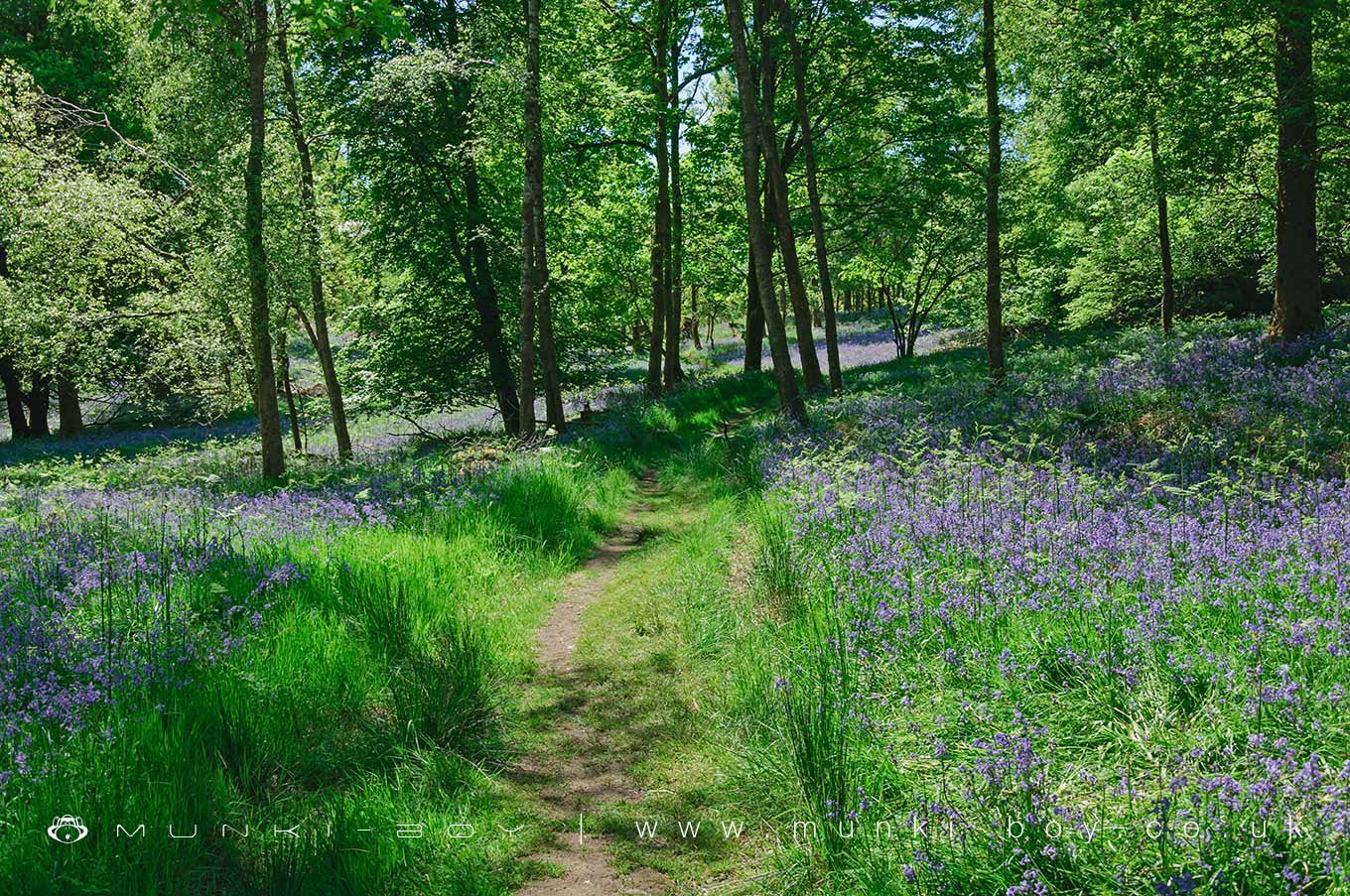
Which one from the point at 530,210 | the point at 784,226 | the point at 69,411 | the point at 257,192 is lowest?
the point at 69,411

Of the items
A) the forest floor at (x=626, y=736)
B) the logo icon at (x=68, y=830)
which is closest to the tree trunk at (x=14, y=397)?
the forest floor at (x=626, y=736)

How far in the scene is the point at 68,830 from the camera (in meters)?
3.07

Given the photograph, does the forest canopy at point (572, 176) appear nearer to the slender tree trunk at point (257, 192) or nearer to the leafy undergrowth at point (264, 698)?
the slender tree trunk at point (257, 192)

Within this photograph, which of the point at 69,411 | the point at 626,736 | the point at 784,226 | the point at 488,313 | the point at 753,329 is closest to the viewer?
the point at 626,736

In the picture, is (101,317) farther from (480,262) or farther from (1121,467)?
(1121,467)

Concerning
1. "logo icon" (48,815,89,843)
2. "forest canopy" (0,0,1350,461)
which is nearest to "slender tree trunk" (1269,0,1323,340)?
"forest canopy" (0,0,1350,461)

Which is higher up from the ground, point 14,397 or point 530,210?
point 530,210

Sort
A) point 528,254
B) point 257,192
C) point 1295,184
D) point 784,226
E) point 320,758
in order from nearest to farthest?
point 320,758 → point 257,192 → point 1295,184 → point 528,254 → point 784,226

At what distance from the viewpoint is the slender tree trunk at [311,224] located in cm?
1295

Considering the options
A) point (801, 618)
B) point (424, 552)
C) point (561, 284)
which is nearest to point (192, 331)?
point (561, 284)

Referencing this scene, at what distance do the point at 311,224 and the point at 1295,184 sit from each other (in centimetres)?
1559

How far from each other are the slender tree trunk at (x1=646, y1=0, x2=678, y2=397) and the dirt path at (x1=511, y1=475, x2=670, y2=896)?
14.9m

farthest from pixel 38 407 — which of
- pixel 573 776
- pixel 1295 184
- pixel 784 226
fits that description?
pixel 1295 184

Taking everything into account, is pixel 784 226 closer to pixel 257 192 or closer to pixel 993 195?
pixel 993 195
